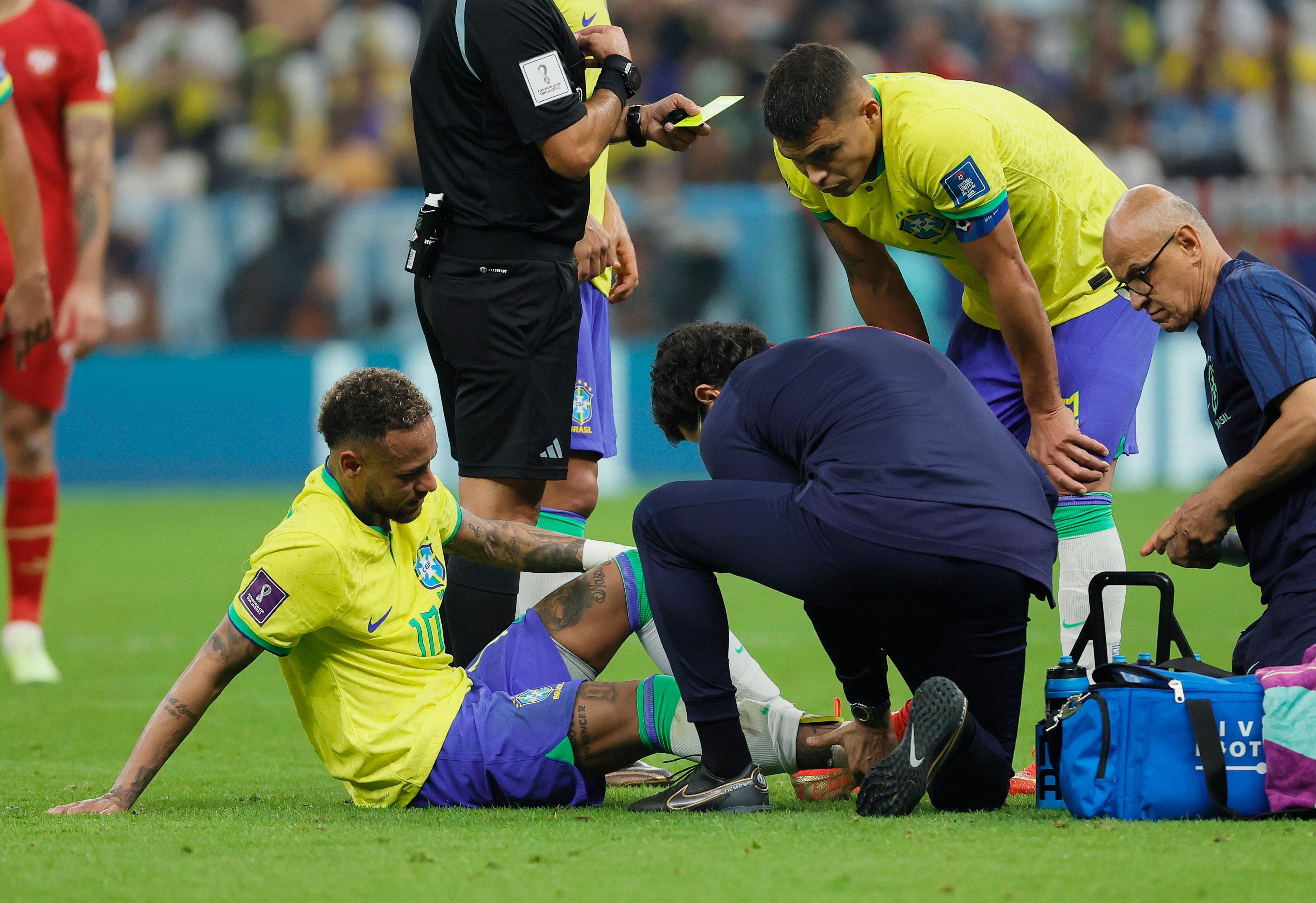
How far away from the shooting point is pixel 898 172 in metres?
4.04

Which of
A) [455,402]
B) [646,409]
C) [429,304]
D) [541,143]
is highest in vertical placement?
[541,143]

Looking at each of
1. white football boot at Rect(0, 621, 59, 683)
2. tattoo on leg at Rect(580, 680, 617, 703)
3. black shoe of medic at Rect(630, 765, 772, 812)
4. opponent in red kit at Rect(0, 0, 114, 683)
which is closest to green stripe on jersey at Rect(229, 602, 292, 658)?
tattoo on leg at Rect(580, 680, 617, 703)

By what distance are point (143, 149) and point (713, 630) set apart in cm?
1291

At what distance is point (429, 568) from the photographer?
3.64m

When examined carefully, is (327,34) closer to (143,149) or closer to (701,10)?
(143,149)

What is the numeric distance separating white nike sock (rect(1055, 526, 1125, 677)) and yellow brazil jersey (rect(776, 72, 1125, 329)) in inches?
25.1

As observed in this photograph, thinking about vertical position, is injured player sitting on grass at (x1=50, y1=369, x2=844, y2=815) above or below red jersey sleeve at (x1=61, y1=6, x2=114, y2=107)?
below

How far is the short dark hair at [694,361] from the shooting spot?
3748 millimetres

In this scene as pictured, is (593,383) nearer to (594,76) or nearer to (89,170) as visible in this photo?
(594,76)

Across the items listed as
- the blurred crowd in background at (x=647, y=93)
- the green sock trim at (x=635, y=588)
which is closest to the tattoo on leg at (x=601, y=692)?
the green sock trim at (x=635, y=588)

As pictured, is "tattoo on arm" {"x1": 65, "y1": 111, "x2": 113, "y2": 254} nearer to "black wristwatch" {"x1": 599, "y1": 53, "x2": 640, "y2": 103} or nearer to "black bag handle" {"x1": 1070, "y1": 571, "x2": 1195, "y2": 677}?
"black wristwatch" {"x1": 599, "y1": 53, "x2": 640, "y2": 103}

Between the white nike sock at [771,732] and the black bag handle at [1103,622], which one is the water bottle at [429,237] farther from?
the black bag handle at [1103,622]

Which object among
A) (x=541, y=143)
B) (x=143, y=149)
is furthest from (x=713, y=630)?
(x=143, y=149)

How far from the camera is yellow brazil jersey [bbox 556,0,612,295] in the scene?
492cm
